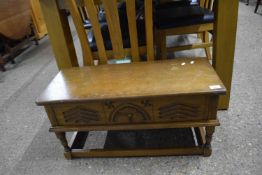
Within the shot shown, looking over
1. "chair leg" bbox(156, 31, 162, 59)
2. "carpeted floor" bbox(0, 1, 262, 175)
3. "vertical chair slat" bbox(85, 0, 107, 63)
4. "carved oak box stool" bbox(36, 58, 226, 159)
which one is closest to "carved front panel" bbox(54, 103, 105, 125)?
"carved oak box stool" bbox(36, 58, 226, 159)

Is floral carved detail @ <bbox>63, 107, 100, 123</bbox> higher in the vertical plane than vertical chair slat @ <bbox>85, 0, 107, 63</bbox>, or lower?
lower

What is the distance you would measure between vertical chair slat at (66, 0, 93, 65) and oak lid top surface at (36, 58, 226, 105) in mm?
131

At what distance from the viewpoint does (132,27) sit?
1.29 metres

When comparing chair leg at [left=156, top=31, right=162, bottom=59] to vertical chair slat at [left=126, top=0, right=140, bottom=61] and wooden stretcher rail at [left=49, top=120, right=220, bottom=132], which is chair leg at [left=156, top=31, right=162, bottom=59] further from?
wooden stretcher rail at [left=49, top=120, right=220, bottom=132]

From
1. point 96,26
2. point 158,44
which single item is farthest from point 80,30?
point 158,44

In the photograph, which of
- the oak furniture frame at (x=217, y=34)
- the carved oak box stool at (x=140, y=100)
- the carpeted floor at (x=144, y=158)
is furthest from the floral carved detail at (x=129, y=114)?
the oak furniture frame at (x=217, y=34)

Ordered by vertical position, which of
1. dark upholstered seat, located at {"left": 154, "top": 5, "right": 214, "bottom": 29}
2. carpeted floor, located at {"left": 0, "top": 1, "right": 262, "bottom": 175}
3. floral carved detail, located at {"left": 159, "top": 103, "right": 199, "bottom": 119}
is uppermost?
dark upholstered seat, located at {"left": 154, "top": 5, "right": 214, "bottom": 29}

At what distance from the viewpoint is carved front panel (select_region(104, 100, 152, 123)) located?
3.54ft

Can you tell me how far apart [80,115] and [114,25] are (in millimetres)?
553

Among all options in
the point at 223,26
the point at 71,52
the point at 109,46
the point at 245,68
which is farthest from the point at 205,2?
the point at 71,52

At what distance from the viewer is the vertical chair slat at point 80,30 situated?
1250 mm

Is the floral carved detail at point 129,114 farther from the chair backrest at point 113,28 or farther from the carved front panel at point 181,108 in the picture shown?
the chair backrest at point 113,28

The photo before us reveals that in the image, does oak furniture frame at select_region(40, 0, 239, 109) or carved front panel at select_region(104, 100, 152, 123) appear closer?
carved front panel at select_region(104, 100, 152, 123)

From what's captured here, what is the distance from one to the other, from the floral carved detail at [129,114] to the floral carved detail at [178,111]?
9 cm
